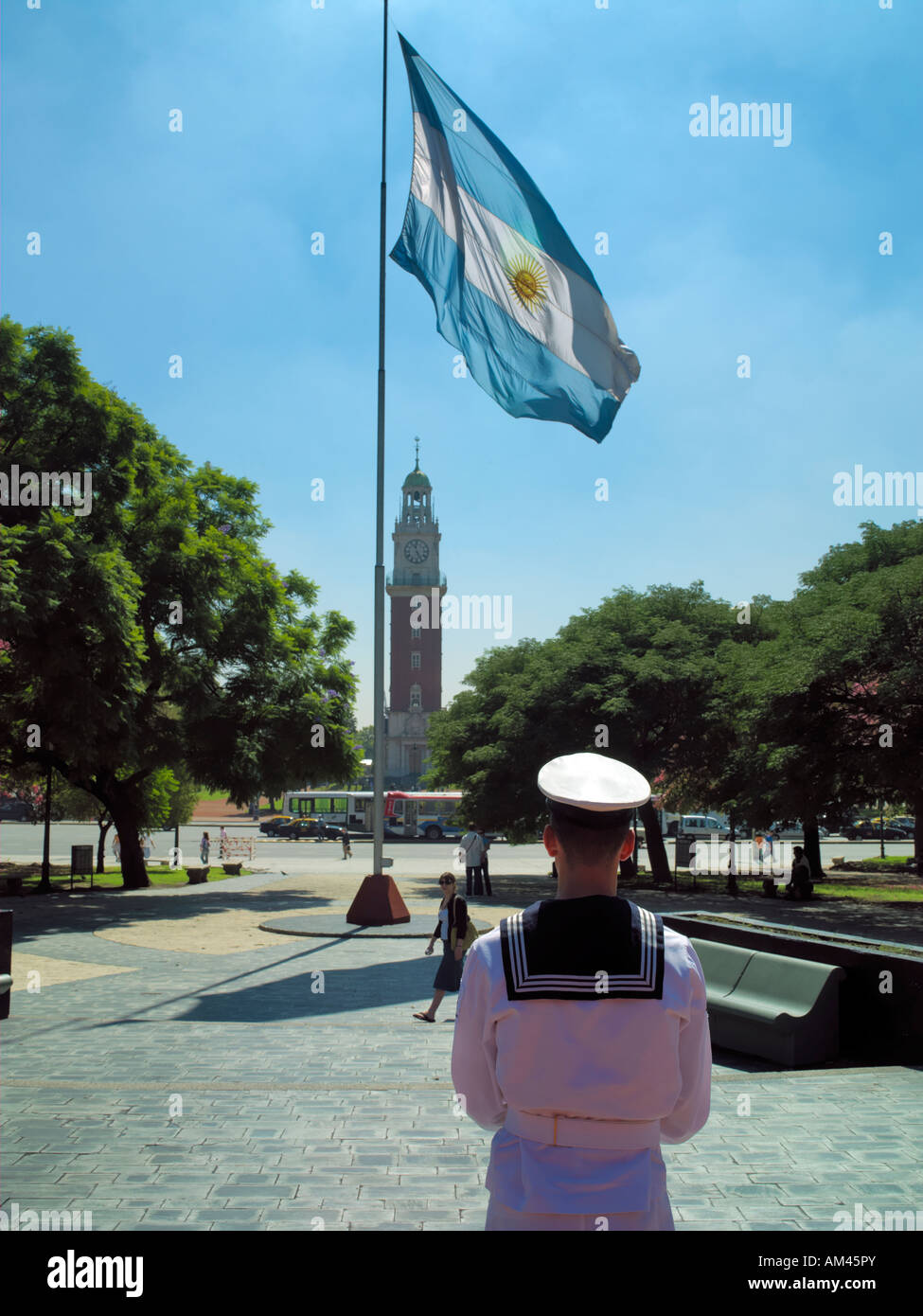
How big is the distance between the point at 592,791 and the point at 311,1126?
5.33 m

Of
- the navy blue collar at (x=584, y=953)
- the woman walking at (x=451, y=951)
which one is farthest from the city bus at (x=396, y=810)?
the navy blue collar at (x=584, y=953)

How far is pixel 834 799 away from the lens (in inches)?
951

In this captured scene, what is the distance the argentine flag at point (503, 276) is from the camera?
1377 cm

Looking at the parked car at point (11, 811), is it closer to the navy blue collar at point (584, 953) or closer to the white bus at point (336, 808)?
the white bus at point (336, 808)

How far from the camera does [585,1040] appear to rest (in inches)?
99.1

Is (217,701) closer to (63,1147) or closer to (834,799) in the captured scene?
(834,799)

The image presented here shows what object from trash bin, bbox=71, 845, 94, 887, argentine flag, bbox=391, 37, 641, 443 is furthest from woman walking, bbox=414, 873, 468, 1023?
trash bin, bbox=71, 845, 94, 887

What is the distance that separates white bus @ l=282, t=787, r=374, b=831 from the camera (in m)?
70.9

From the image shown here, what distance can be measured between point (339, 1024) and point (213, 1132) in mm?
4288

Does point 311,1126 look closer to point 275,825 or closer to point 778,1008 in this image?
point 778,1008

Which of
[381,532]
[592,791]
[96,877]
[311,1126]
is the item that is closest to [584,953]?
[592,791]

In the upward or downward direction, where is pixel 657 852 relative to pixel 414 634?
downward

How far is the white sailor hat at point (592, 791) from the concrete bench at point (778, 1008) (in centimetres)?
667
